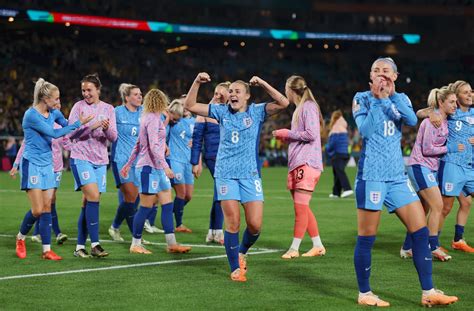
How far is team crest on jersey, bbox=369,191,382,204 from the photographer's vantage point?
8.46 meters

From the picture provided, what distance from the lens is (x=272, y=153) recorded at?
147 feet

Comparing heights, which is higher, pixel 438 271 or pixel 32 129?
pixel 32 129

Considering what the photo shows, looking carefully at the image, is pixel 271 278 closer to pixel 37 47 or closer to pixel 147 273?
pixel 147 273

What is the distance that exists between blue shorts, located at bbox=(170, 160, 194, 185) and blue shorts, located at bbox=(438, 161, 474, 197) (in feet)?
14.5

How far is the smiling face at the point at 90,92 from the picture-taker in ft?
39.9

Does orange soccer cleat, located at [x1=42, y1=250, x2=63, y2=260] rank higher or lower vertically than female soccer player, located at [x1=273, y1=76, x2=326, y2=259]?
lower

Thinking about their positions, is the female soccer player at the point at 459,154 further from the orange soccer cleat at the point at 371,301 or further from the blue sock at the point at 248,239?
the orange soccer cleat at the point at 371,301

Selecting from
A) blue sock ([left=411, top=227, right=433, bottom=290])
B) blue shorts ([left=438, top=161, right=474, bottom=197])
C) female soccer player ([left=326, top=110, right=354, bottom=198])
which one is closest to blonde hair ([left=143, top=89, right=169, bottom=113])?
blue shorts ([left=438, top=161, right=474, bottom=197])

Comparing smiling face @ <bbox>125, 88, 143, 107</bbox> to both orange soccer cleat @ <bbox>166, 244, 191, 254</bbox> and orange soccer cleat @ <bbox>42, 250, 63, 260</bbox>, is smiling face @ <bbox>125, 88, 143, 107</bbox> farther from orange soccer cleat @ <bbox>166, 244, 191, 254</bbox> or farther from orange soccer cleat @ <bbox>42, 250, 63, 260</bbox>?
orange soccer cleat @ <bbox>42, 250, 63, 260</bbox>

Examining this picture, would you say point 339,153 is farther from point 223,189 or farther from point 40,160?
point 223,189

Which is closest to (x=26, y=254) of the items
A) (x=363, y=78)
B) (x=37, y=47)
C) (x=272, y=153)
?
(x=272, y=153)

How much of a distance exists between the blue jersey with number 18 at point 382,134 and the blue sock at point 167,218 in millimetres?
4586

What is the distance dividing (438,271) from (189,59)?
4873cm

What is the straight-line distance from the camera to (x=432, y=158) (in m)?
11.8
